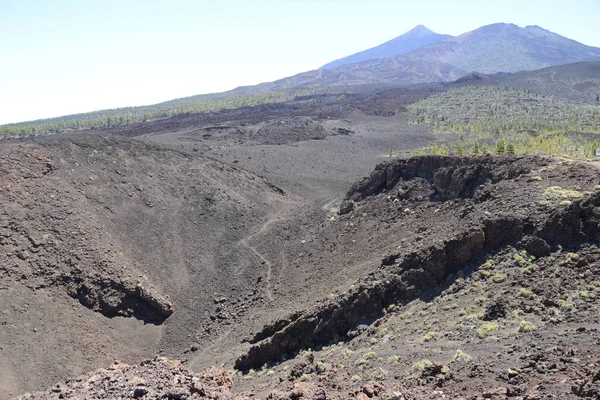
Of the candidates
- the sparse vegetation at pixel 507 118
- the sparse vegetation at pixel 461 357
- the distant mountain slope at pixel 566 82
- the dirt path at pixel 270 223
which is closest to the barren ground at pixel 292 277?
the sparse vegetation at pixel 461 357

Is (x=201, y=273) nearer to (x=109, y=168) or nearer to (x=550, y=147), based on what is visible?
(x=109, y=168)

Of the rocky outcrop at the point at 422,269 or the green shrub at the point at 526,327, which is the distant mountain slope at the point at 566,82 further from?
the green shrub at the point at 526,327

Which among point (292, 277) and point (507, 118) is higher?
point (507, 118)

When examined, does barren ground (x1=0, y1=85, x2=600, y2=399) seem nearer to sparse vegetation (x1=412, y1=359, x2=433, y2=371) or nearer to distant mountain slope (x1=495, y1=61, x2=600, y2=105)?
sparse vegetation (x1=412, y1=359, x2=433, y2=371)

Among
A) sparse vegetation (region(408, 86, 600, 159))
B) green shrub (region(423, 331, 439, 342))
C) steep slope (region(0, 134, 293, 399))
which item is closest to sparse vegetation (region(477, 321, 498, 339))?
green shrub (region(423, 331, 439, 342))

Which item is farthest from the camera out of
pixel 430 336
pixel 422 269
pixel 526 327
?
pixel 422 269

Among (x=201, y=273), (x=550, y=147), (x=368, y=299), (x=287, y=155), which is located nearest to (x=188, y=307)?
(x=201, y=273)

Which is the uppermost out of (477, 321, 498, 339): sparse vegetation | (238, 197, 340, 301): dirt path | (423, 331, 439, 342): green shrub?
(477, 321, 498, 339): sparse vegetation

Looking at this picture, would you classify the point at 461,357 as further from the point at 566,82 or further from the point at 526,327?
the point at 566,82

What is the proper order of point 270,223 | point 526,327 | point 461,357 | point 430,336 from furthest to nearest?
point 270,223, point 430,336, point 526,327, point 461,357

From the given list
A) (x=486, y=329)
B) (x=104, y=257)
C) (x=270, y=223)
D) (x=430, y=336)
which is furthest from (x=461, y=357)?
(x=270, y=223)

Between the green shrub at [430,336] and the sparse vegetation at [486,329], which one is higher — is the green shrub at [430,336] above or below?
below

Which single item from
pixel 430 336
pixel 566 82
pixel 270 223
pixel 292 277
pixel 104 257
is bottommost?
pixel 292 277

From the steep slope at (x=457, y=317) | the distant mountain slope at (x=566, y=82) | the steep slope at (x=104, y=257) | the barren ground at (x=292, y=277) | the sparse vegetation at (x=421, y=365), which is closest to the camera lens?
the steep slope at (x=457, y=317)
